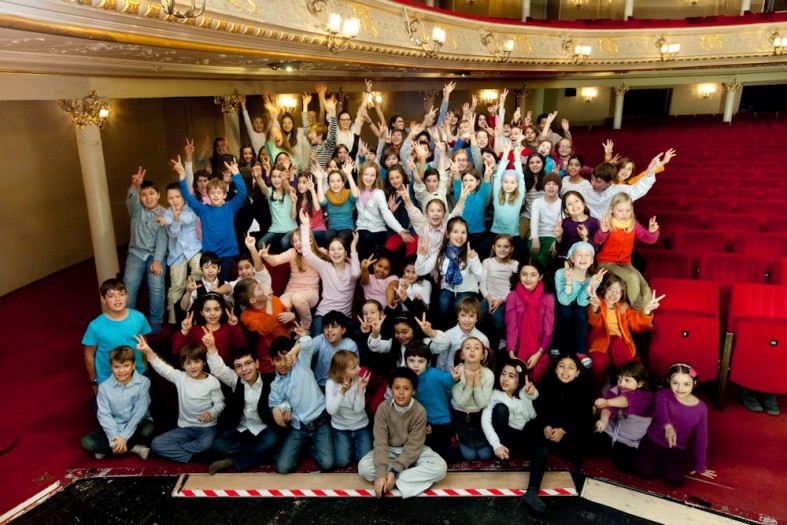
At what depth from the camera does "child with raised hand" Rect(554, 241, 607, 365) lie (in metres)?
4.23

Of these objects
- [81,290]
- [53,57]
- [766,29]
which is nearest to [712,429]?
[53,57]

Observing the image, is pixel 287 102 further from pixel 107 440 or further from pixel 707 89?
pixel 707 89

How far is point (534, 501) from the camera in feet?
10.7

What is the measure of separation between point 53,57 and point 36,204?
3196mm

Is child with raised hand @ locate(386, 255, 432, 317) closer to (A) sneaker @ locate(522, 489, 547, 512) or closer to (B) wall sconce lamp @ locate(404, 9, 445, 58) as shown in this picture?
(A) sneaker @ locate(522, 489, 547, 512)

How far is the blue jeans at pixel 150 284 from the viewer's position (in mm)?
4867

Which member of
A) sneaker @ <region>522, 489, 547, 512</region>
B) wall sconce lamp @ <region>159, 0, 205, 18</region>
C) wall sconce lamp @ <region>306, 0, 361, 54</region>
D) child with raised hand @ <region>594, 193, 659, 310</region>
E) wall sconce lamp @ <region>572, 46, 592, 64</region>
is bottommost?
sneaker @ <region>522, 489, 547, 512</region>

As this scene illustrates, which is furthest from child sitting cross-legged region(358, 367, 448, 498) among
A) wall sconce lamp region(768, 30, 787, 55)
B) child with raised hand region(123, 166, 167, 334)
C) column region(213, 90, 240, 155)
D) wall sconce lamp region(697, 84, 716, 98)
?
wall sconce lamp region(697, 84, 716, 98)

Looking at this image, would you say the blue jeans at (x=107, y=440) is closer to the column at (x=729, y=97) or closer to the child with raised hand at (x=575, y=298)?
the child with raised hand at (x=575, y=298)

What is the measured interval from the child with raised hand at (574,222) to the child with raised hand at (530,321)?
776mm

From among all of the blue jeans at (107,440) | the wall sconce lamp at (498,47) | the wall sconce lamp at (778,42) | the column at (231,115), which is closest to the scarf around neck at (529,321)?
the blue jeans at (107,440)

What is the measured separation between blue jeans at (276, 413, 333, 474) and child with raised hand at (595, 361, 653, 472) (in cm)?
172

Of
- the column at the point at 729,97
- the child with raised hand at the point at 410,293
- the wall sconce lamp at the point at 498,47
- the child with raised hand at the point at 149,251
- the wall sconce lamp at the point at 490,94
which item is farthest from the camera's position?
the column at the point at 729,97

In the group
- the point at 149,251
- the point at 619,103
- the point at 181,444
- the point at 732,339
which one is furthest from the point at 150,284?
the point at 619,103
